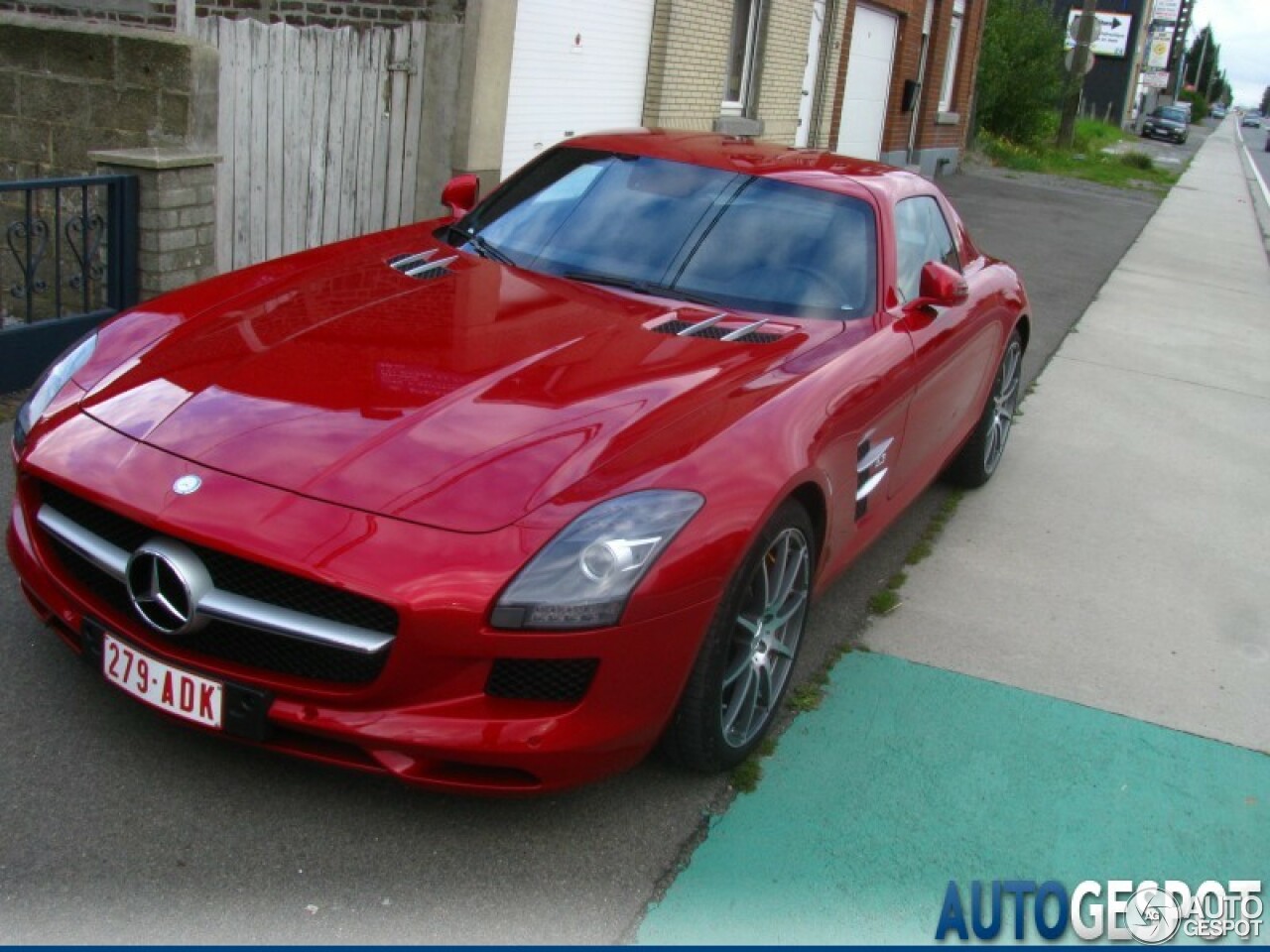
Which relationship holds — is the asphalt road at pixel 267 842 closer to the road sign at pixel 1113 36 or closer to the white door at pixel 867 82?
the white door at pixel 867 82

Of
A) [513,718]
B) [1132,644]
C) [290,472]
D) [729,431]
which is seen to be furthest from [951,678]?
[290,472]

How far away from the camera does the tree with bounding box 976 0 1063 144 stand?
29016mm

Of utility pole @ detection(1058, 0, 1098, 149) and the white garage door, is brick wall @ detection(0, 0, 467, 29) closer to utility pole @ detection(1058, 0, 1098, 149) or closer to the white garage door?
the white garage door

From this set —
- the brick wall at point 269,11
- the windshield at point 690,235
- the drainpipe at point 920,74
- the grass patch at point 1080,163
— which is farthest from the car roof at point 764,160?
the grass patch at point 1080,163

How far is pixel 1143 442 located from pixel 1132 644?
3.08 metres

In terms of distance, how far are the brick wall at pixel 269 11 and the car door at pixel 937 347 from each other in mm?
4039

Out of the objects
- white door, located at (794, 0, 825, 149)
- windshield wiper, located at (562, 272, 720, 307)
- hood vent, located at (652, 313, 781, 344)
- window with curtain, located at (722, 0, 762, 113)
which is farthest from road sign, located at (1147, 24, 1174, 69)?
hood vent, located at (652, 313, 781, 344)

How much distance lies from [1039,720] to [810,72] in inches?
527

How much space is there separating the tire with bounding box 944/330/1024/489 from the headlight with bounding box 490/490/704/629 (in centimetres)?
337

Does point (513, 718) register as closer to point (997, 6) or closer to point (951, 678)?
point (951, 678)

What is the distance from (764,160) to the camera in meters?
5.09

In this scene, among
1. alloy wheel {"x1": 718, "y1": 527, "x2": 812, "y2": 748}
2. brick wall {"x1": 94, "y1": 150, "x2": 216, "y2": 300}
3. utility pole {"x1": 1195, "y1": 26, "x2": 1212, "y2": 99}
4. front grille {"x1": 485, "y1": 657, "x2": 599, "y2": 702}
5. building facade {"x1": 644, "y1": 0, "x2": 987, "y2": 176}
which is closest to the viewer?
front grille {"x1": 485, "y1": 657, "x2": 599, "y2": 702}

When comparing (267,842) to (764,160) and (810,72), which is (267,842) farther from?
(810,72)

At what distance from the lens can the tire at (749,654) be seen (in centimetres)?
329
